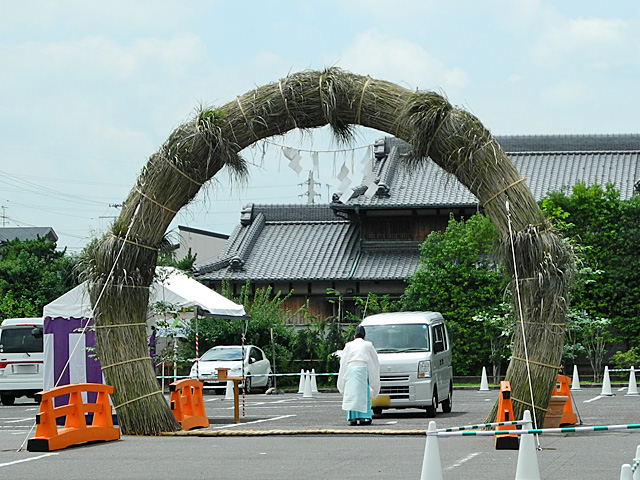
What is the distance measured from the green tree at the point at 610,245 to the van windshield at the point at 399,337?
47.7 ft

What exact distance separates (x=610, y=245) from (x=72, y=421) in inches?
927

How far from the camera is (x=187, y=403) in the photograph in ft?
55.4

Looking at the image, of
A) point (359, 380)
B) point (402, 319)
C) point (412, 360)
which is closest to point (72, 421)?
point (359, 380)

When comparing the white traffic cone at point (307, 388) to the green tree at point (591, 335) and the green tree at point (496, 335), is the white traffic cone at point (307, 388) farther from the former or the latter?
the green tree at point (591, 335)

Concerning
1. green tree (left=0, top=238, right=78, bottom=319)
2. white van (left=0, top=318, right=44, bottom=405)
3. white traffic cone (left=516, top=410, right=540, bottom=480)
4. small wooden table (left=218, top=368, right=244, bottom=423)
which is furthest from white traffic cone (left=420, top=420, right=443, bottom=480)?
→ green tree (left=0, top=238, right=78, bottom=319)

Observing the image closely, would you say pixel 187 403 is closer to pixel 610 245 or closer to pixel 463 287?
pixel 463 287

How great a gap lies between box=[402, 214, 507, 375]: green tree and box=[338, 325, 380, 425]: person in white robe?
54.0 feet

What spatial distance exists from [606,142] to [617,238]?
33.5ft

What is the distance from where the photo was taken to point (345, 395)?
17109mm

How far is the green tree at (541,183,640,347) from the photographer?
33719 millimetres

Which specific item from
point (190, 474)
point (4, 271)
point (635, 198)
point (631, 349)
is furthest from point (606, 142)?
point (190, 474)

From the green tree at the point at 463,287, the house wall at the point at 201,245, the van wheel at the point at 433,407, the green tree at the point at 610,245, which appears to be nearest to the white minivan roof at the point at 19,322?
the van wheel at the point at 433,407

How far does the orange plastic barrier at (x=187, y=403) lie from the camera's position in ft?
52.7

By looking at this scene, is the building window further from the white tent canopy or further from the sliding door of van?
the sliding door of van
